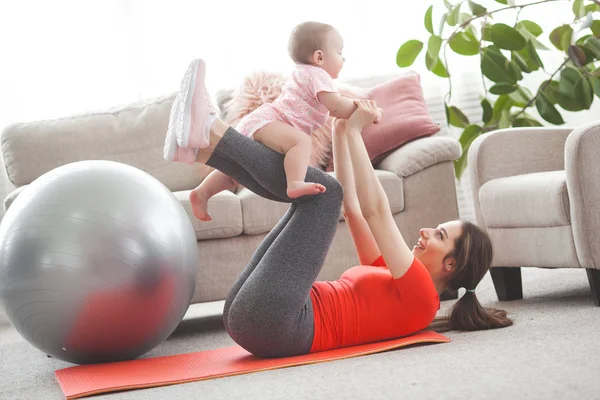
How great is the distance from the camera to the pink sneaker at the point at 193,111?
1916 mm

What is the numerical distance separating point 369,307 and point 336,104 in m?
0.54

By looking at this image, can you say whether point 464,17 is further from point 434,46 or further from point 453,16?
point 434,46

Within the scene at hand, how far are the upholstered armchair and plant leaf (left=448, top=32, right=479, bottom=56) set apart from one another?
38.7 inches


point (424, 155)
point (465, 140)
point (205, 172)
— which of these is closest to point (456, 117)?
point (465, 140)

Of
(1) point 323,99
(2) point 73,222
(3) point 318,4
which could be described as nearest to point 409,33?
(3) point 318,4

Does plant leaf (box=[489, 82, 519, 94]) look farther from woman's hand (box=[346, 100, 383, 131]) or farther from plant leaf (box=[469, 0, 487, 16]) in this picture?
woman's hand (box=[346, 100, 383, 131])

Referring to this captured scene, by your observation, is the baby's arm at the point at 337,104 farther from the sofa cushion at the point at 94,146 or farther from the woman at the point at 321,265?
the sofa cushion at the point at 94,146

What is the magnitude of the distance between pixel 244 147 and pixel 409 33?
2.88 m

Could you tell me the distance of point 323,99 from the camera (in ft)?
6.69

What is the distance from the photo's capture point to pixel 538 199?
2.63 meters

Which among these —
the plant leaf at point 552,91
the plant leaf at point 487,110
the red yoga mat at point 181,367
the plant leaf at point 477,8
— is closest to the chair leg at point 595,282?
the red yoga mat at point 181,367

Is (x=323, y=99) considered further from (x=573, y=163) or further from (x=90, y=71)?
(x=90, y=71)

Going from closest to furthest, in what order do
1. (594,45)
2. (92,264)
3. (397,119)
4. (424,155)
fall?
(92,264) < (424,155) < (397,119) < (594,45)

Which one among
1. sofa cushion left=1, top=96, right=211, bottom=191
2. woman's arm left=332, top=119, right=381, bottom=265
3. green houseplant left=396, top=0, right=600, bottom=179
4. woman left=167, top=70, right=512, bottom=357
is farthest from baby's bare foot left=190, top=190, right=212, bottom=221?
green houseplant left=396, top=0, right=600, bottom=179
